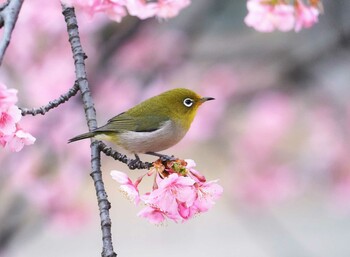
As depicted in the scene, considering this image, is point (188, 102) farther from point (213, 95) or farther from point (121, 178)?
point (213, 95)

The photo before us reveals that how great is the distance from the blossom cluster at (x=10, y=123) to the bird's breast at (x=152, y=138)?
87 centimetres

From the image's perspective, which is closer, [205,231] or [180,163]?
[180,163]

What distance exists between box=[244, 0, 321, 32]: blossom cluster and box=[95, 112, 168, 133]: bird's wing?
0.59 m

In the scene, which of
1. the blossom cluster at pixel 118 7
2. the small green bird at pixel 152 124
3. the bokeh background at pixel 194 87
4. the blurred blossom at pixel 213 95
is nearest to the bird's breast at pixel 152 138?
the small green bird at pixel 152 124

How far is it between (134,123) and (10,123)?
3.13 feet

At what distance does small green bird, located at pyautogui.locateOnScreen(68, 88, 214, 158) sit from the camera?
10.0 feet

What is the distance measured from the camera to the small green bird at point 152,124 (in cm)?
306

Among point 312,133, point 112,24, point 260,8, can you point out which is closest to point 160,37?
point 112,24

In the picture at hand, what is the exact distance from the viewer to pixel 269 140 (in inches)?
325

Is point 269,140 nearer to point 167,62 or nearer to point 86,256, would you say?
point 167,62

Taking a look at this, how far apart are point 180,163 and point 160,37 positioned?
16.9ft

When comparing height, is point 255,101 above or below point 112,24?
above

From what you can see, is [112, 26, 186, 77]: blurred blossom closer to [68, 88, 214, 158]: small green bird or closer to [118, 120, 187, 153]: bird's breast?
[68, 88, 214, 158]: small green bird

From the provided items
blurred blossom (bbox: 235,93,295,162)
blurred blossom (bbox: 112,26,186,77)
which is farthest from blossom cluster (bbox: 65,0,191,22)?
blurred blossom (bbox: 235,93,295,162)
